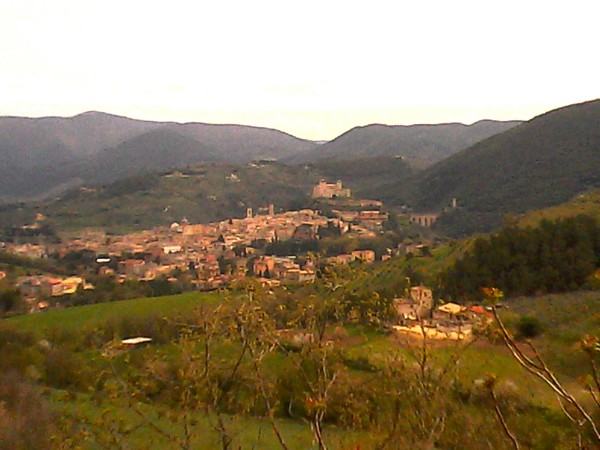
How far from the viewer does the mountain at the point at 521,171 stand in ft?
161

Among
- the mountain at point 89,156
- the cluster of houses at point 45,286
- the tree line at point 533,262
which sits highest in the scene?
the tree line at point 533,262

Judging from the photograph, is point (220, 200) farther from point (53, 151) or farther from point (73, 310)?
point (53, 151)

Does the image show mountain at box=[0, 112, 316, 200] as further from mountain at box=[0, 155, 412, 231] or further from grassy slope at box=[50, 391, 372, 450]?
grassy slope at box=[50, 391, 372, 450]

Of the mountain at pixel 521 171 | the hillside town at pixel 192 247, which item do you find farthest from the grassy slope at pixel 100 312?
the mountain at pixel 521 171

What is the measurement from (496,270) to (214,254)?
27.4 metres

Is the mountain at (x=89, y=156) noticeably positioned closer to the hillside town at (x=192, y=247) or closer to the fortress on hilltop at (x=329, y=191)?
the fortress on hilltop at (x=329, y=191)

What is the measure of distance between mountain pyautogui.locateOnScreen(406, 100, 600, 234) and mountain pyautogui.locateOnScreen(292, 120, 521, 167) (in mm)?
53732

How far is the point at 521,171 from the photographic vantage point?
5566 cm

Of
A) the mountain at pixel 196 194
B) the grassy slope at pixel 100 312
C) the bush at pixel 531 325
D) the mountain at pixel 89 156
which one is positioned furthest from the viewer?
the mountain at pixel 89 156

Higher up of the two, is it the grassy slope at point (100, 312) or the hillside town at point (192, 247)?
the grassy slope at point (100, 312)

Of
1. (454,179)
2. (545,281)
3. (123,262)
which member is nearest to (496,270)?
Result: (545,281)

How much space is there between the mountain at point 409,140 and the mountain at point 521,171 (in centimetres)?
5373

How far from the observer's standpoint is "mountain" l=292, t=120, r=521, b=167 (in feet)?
422

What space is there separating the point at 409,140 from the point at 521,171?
8224cm
